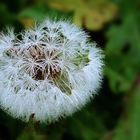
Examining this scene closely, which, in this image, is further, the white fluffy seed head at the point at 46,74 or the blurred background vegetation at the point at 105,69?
the blurred background vegetation at the point at 105,69

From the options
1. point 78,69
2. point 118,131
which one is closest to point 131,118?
point 118,131

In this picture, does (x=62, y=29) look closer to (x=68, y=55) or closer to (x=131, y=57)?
(x=68, y=55)

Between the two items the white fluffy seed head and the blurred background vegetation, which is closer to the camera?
the white fluffy seed head

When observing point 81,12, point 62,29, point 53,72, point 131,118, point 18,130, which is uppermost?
point 81,12
